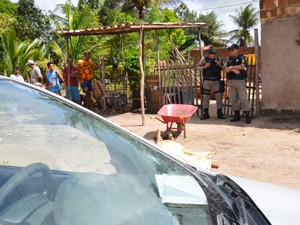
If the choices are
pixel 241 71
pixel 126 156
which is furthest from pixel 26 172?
pixel 241 71

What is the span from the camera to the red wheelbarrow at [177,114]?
7.75m

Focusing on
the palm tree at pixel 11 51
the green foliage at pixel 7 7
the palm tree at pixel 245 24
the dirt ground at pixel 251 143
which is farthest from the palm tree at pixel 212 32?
the dirt ground at pixel 251 143

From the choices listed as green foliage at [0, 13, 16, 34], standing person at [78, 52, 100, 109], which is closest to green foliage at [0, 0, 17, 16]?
green foliage at [0, 13, 16, 34]

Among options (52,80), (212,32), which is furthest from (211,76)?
(212,32)

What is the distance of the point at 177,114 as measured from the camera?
8.11 metres

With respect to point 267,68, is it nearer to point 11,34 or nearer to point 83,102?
point 83,102

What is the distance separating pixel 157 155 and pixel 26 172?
0.71 metres

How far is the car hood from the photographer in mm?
1646

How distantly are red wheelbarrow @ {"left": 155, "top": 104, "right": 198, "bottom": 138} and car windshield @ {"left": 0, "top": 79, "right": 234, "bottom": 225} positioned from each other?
568cm

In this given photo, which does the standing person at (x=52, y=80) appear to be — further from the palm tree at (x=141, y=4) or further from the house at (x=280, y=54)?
the palm tree at (x=141, y=4)

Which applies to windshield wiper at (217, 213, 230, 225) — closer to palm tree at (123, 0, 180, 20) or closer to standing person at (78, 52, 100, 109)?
standing person at (78, 52, 100, 109)

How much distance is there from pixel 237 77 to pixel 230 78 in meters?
0.22

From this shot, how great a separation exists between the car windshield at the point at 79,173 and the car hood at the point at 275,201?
11.9 inches

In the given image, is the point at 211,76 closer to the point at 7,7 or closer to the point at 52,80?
the point at 52,80
